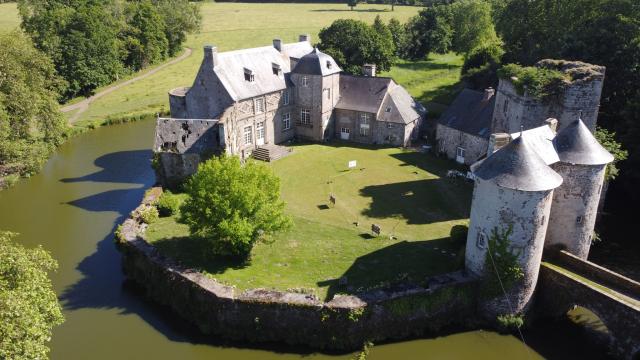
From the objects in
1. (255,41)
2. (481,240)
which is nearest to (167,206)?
(481,240)

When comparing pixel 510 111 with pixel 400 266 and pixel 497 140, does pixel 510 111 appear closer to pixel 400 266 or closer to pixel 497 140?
pixel 497 140

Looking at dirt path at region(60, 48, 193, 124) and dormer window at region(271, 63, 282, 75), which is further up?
dormer window at region(271, 63, 282, 75)

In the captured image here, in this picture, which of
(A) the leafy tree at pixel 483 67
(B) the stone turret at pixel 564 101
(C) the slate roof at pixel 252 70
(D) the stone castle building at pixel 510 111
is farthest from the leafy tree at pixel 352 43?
(B) the stone turret at pixel 564 101

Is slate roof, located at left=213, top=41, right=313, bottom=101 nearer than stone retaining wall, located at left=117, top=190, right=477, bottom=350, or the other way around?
stone retaining wall, located at left=117, top=190, right=477, bottom=350

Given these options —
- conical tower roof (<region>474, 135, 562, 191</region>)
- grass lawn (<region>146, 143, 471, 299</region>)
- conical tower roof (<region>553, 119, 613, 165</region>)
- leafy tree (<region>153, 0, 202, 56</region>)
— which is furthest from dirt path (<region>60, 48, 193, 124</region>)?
conical tower roof (<region>553, 119, 613, 165</region>)

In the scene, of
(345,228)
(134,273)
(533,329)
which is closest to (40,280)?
(134,273)

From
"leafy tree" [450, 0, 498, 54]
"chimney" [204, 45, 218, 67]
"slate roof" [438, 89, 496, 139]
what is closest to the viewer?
"slate roof" [438, 89, 496, 139]

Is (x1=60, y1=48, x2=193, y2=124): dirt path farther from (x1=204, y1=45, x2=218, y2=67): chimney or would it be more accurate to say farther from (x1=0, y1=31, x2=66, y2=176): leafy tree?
(x1=204, y1=45, x2=218, y2=67): chimney
